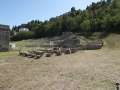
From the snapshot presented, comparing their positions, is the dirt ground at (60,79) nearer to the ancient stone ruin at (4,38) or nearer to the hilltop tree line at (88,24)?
the ancient stone ruin at (4,38)

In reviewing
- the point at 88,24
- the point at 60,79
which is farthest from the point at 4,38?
the point at 60,79

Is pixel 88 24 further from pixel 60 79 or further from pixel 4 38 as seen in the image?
pixel 60 79

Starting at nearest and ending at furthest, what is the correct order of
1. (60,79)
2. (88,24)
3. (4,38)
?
(60,79) < (4,38) < (88,24)

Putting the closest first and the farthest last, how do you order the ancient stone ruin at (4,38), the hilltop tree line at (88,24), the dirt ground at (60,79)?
the dirt ground at (60,79)
the ancient stone ruin at (4,38)
the hilltop tree line at (88,24)

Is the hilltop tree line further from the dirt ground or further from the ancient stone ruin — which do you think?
the dirt ground

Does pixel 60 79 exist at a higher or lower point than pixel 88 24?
lower

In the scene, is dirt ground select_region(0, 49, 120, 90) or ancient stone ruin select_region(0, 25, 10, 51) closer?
dirt ground select_region(0, 49, 120, 90)

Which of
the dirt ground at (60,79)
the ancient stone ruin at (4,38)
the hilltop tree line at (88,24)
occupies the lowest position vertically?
the dirt ground at (60,79)

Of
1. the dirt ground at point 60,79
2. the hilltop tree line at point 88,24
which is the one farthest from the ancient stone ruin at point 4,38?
the dirt ground at point 60,79

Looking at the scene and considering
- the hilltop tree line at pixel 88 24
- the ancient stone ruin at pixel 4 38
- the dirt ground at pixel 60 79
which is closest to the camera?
the dirt ground at pixel 60 79

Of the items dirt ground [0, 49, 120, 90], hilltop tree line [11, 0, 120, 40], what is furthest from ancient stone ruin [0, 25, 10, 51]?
dirt ground [0, 49, 120, 90]

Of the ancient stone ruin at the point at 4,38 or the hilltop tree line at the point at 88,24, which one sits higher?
the hilltop tree line at the point at 88,24

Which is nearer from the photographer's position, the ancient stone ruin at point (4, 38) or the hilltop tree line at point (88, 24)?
the ancient stone ruin at point (4, 38)

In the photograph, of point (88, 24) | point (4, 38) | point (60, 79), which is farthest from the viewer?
point (88, 24)
